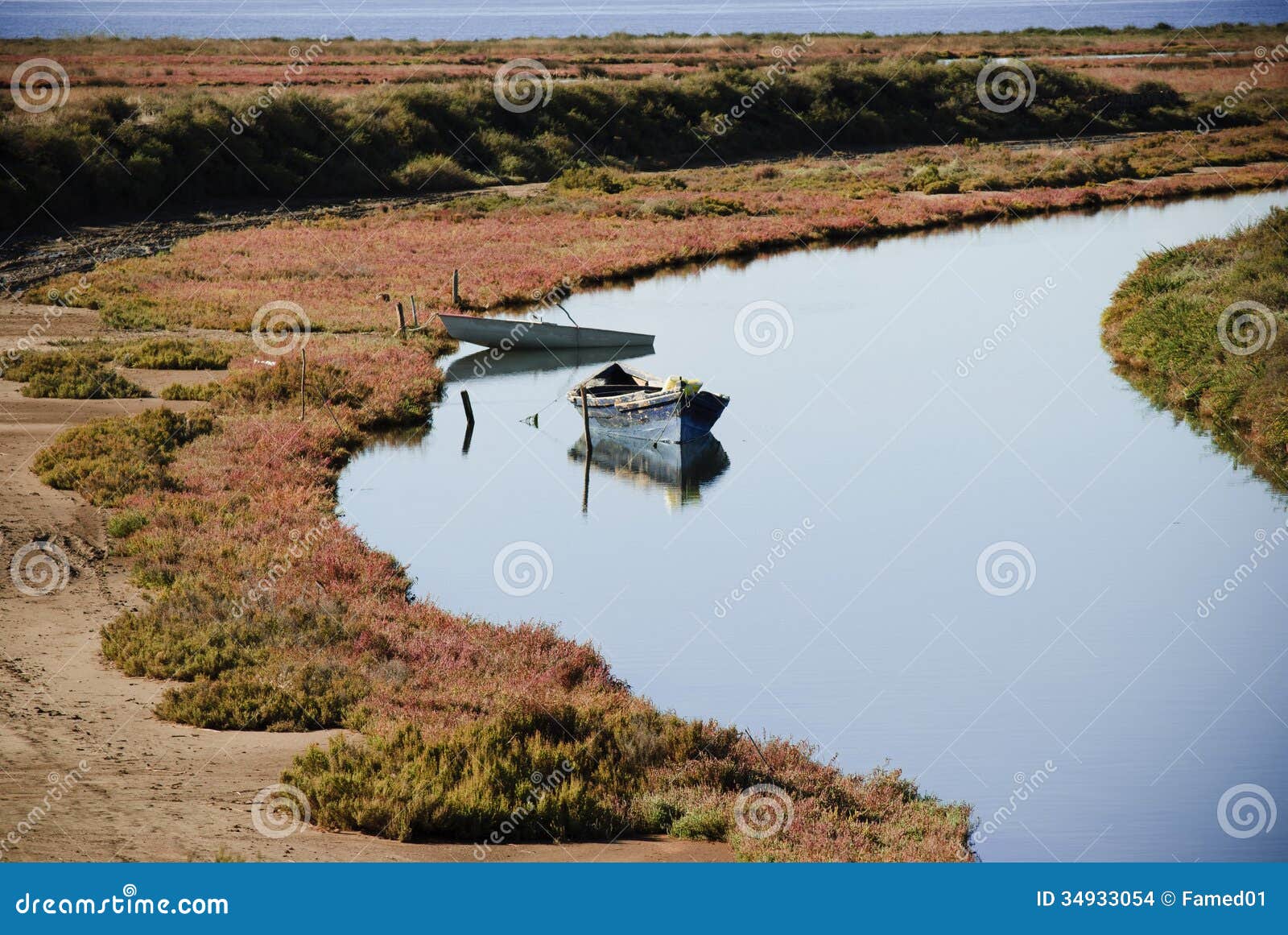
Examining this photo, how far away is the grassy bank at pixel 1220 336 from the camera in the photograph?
92.2 feet

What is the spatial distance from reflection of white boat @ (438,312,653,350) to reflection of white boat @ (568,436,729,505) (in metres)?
7.31

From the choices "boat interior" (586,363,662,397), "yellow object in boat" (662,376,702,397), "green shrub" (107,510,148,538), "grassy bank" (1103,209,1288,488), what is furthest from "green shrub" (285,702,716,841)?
"grassy bank" (1103,209,1288,488)

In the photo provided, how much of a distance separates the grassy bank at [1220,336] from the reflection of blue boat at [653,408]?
11.4 m

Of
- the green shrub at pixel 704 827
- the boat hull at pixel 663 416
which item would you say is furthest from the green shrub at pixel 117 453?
the green shrub at pixel 704 827

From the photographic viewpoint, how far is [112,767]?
483 inches

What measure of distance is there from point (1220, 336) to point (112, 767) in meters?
27.1

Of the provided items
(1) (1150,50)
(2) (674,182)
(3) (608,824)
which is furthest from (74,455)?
(1) (1150,50)

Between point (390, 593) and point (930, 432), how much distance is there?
15.4m

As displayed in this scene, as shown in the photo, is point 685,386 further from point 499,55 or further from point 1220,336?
point 499,55

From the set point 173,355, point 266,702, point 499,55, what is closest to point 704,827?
point 266,702

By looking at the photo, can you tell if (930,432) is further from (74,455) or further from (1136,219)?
(1136,219)

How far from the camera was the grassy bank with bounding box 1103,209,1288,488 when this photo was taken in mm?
28094

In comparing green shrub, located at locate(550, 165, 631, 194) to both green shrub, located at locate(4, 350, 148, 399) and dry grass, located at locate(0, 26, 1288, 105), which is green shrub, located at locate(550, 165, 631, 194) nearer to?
dry grass, located at locate(0, 26, 1288, 105)

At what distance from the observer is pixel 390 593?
18344mm
